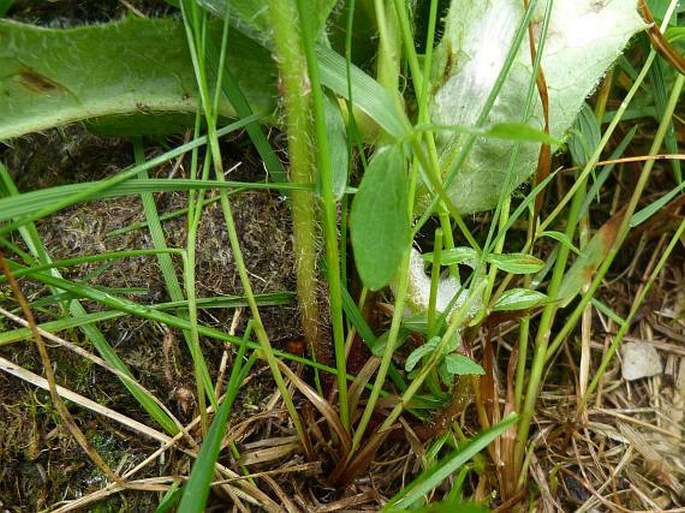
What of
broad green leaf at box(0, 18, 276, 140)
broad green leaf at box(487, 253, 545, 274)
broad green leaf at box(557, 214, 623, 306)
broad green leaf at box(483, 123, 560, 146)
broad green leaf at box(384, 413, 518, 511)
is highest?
broad green leaf at box(483, 123, 560, 146)

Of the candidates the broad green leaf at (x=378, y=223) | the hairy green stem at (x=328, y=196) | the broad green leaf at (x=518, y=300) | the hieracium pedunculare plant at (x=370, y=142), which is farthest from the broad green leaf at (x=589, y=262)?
the broad green leaf at (x=378, y=223)

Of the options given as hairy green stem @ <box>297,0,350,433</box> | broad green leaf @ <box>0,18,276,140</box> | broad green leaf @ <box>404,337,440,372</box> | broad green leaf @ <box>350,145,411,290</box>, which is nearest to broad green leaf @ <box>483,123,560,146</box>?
broad green leaf @ <box>350,145,411,290</box>

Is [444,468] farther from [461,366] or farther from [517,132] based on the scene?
[517,132]

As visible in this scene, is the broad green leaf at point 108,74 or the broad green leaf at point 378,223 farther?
the broad green leaf at point 108,74

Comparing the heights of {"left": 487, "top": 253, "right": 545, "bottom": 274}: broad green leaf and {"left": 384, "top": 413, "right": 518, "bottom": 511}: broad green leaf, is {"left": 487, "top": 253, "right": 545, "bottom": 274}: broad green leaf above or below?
above

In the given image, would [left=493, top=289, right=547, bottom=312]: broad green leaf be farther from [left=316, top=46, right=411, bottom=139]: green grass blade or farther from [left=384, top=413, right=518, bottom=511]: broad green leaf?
[left=316, top=46, right=411, bottom=139]: green grass blade

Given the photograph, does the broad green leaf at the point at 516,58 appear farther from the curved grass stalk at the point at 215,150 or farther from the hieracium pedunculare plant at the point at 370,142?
the curved grass stalk at the point at 215,150

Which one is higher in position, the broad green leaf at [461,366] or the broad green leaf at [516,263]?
the broad green leaf at [516,263]
